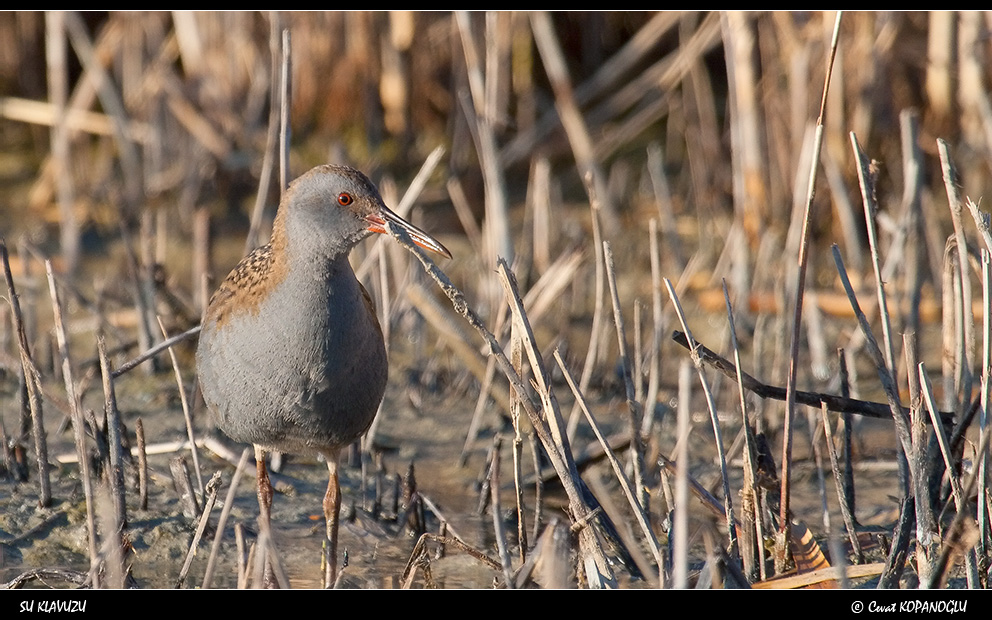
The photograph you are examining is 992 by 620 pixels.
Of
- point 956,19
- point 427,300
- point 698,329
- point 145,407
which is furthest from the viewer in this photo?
point 956,19

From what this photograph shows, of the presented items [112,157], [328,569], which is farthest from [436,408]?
[112,157]

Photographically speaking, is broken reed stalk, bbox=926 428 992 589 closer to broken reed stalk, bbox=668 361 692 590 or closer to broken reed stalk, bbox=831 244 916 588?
broken reed stalk, bbox=831 244 916 588

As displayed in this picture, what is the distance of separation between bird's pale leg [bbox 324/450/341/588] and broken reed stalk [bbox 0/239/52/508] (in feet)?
2.84

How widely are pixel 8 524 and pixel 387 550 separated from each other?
3.87 feet

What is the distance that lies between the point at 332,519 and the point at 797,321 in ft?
5.05

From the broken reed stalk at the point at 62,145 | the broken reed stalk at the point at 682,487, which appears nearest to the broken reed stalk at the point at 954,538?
the broken reed stalk at the point at 682,487

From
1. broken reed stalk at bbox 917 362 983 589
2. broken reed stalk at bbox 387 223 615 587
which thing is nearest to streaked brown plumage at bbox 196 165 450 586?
broken reed stalk at bbox 387 223 615 587

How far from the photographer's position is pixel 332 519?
11.8 ft

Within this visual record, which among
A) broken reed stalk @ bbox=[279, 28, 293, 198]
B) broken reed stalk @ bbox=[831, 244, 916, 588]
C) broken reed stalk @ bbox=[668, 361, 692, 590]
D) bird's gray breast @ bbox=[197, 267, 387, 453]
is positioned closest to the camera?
broken reed stalk @ bbox=[668, 361, 692, 590]

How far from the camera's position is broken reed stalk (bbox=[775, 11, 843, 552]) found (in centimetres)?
287

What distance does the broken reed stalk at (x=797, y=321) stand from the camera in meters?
2.87
